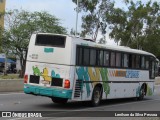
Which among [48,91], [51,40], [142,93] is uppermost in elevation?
[51,40]

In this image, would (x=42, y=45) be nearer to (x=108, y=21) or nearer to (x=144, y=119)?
(x=144, y=119)

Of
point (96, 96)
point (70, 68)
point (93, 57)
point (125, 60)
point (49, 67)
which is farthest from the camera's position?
point (125, 60)

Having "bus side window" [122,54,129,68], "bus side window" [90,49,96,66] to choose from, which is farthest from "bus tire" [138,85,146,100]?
"bus side window" [90,49,96,66]

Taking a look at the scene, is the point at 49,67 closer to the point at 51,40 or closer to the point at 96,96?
the point at 51,40

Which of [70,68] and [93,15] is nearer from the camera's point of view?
[70,68]

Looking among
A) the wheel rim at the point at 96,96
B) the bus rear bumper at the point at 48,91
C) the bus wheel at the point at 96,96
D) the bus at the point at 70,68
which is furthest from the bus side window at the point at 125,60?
the bus rear bumper at the point at 48,91

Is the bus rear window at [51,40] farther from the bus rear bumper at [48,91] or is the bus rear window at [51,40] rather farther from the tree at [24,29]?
the tree at [24,29]

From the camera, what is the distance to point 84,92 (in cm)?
1786

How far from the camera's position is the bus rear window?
17.4m

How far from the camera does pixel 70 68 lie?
55.9 feet

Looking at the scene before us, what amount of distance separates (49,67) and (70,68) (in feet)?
→ 3.00

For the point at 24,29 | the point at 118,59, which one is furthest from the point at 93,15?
the point at 118,59

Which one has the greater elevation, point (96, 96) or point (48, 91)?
point (48, 91)

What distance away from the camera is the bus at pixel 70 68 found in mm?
17109
